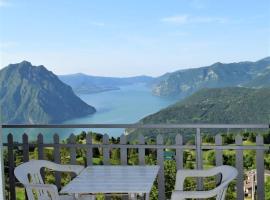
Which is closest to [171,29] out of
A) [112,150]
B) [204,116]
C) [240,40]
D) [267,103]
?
[240,40]

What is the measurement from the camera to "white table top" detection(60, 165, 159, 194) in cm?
280

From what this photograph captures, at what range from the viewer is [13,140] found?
4355mm

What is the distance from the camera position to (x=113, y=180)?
304 centimetres

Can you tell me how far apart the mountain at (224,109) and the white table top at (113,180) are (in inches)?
449

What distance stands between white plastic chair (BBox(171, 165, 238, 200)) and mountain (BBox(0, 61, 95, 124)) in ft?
71.9

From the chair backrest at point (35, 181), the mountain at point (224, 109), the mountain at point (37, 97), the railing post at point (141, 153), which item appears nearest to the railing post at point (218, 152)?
the railing post at point (141, 153)

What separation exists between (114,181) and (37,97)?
2566 cm

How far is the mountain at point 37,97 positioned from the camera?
84.0 feet

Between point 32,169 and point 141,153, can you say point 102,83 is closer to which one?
point 141,153

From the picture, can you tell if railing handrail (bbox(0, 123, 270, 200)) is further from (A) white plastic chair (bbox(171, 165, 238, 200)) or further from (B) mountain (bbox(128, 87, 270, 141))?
(B) mountain (bbox(128, 87, 270, 141))

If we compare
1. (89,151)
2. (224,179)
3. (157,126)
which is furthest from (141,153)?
(224,179)

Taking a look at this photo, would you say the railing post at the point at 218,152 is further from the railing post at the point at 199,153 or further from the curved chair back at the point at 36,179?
the curved chair back at the point at 36,179

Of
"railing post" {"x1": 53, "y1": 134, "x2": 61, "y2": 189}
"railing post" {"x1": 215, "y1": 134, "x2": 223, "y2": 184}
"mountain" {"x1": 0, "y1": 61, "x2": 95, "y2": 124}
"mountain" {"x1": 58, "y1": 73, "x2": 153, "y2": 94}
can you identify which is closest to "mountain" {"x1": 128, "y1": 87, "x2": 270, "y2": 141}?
"mountain" {"x1": 58, "y1": 73, "x2": 153, "y2": 94}

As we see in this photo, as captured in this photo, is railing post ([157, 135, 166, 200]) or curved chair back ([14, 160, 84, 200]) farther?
railing post ([157, 135, 166, 200])
